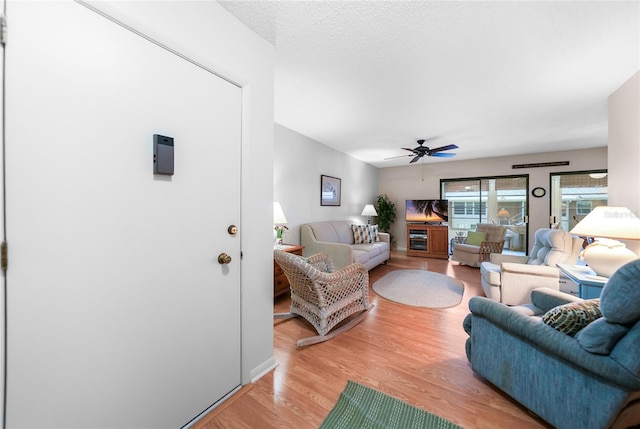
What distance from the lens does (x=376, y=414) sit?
4.62ft

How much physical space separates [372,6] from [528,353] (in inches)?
88.5

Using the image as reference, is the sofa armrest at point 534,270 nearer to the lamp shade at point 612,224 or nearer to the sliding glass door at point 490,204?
the lamp shade at point 612,224

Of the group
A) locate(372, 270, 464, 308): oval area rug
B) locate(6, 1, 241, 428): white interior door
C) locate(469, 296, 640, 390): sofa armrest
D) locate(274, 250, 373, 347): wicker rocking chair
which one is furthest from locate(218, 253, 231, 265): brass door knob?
locate(372, 270, 464, 308): oval area rug

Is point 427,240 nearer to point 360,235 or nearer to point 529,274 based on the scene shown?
point 360,235

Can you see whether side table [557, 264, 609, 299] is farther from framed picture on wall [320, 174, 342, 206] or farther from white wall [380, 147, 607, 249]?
white wall [380, 147, 607, 249]

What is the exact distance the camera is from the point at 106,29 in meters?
1.02

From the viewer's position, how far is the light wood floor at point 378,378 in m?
1.39

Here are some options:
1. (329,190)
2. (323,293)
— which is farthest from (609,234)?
(329,190)

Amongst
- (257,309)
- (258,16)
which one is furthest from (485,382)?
(258,16)

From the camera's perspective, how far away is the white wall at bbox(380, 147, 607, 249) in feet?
16.2

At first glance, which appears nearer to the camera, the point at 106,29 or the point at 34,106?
the point at 34,106

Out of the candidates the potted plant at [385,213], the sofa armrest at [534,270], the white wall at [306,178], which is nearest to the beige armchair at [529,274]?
the sofa armrest at [534,270]

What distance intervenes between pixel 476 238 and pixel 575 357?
14.2 ft

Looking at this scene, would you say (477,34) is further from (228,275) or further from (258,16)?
(228,275)
